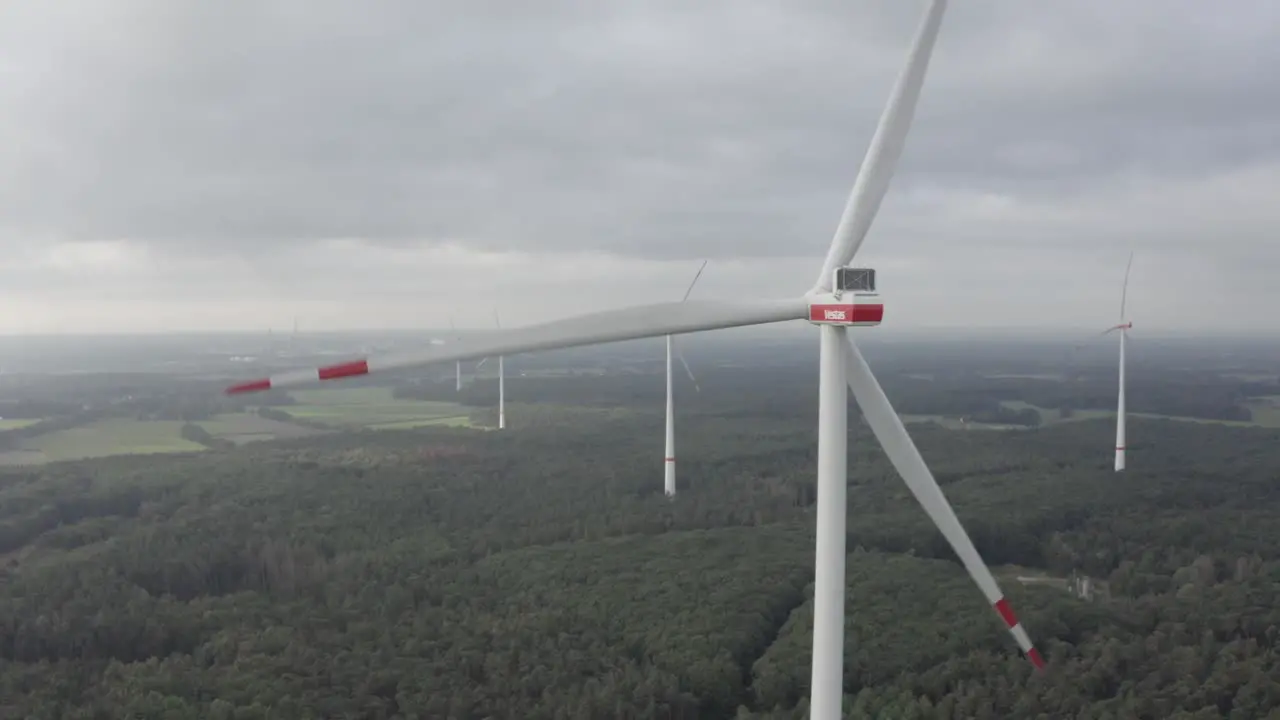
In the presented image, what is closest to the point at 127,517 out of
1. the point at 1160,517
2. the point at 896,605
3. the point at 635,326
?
the point at 896,605

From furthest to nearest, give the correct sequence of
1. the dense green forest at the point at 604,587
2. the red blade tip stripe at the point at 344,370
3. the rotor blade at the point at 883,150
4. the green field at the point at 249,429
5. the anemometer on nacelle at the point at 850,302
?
the green field at the point at 249,429 → the dense green forest at the point at 604,587 → the rotor blade at the point at 883,150 → the anemometer on nacelle at the point at 850,302 → the red blade tip stripe at the point at 344,370

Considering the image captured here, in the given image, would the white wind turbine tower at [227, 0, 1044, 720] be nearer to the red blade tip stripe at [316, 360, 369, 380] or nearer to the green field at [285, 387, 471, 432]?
the red blade tip stripe at [316, 360, 369, 380]

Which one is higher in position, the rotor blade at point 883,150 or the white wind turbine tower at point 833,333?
the rotor blade at point 883,150

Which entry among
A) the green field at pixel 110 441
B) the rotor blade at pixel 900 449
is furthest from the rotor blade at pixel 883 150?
the green field at pixel 110 441

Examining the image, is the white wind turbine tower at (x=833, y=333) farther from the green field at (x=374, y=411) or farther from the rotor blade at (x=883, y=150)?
the green field at (x=374, y=411)

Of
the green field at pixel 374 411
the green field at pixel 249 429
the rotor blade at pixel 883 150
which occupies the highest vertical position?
the rotor blade at pixel 883 150

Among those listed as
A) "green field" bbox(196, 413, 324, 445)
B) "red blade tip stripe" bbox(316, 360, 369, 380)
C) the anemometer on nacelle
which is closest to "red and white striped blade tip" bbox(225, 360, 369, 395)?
"red blade tip stripe" bbox(316, 360, 369, 380)

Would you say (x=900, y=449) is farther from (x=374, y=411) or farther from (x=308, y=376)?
(x=374, y=411)
